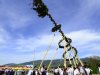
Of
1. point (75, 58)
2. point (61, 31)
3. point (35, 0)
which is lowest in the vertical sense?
point (75, 58)

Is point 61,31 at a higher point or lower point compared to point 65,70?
higher

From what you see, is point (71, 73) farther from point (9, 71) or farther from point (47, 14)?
point (9, 71)

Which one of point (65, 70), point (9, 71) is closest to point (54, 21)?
point (65, 70)

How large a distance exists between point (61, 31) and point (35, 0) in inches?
158

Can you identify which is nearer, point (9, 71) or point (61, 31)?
point (61, 31)

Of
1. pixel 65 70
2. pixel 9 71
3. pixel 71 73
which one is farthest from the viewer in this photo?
pixel 9 71

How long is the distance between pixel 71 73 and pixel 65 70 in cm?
152

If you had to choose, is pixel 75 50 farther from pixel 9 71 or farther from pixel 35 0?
pixel 9 71

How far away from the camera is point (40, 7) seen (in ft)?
77.0

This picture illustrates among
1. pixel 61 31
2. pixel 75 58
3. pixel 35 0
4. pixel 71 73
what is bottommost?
pixel 71 73

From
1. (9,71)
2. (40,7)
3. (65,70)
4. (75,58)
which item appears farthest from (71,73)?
(9,71)

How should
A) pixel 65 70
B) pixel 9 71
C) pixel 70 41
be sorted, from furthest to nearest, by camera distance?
pixel 9 71 → pixel 70 41 → pixel 65 70

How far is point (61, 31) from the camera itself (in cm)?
2562

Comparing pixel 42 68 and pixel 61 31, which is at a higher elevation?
pixel 61 31
